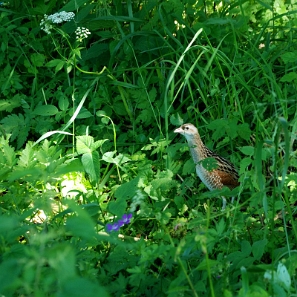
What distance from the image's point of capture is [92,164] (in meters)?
4.41

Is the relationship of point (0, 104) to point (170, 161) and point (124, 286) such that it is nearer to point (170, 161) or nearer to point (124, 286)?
point (170, 161)

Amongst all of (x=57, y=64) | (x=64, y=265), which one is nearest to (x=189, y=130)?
(x=57, y=64)

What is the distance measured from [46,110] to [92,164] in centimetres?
84

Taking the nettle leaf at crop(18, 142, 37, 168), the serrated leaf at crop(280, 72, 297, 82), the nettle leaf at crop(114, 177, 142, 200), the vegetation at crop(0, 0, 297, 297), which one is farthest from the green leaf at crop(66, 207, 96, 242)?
the serrated leaf at crop(280, 72, 297, 82)

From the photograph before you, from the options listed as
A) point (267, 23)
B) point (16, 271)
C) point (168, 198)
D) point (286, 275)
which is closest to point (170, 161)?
point (168, 198)

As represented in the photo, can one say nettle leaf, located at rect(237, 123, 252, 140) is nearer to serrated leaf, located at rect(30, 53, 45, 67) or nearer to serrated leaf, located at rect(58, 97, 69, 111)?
serrated leaf, located at rect(58, 97, 69, 111)

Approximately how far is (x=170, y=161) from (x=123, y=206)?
3.27 ft

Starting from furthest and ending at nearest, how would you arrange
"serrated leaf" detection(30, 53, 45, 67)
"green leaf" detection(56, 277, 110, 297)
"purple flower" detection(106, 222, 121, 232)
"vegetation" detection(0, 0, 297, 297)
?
"serrated leaf" detection(30, 53, 45, 67) → "vegetation" detection(0, 0, 297, 297) → "purple flower" detection(106, 222, 121, 232) → "green leaf" detection(56, 277, 110, 297)

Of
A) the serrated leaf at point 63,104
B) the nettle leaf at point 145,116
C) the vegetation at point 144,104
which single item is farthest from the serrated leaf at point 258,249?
the serrated leaf at point 63,104

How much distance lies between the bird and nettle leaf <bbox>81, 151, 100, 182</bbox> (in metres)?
0.56

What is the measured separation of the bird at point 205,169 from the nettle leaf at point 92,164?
0.56 meters

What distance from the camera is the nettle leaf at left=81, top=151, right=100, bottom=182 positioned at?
4379 millimetres

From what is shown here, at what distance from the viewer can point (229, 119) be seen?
4676 millimetres

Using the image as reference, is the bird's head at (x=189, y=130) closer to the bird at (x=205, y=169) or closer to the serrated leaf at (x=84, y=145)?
the bird at (x=205, y=169)
